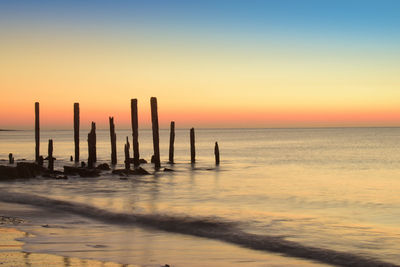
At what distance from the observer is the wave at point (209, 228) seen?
35.0 ft

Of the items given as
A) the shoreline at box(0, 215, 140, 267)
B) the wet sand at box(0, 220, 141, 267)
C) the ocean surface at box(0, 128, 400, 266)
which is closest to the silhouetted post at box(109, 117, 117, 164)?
the ocean surface at box(0, 128, 400, 266)

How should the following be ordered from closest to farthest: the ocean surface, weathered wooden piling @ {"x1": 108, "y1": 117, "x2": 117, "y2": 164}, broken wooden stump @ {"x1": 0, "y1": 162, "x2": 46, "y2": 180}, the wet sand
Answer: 1. the wet sand
2. the ocean surface
3. broken wooden stump @ {"x1": 0, "y1": 162, "x2": 46, "y2": 180}
4. weathered wooden piling @ {"x1": 108, "y1": 117, "x2": 117, "y2": 164}

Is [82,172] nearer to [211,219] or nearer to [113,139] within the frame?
[113,139]

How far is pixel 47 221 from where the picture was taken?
1387cm

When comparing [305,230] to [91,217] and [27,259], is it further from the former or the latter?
[27,259]

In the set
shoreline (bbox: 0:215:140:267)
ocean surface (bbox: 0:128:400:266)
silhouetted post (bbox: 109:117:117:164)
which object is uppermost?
silhouetted post (bbox: 109:117:117:164)

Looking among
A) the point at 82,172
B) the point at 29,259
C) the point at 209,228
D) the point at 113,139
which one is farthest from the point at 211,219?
the point at 113,139

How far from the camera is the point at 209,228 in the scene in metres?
14.1

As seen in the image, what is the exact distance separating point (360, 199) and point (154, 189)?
9306 millimetres

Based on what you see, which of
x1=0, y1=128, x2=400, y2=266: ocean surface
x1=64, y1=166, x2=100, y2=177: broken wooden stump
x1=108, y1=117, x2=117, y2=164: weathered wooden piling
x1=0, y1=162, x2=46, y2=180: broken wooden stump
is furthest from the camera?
x1=108, y1=117, x2=117, y2=164: weathered wooden piling

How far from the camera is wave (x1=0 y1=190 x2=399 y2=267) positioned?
10664 millimetres

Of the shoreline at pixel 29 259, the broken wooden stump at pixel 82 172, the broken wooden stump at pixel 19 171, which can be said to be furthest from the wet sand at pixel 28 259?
the broken wooden stump at pixel 82 172

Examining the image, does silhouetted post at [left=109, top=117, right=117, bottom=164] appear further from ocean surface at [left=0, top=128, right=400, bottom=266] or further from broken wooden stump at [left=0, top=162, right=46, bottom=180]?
broken wooden stump at [left=0, top=162, right=46, bottom=180]

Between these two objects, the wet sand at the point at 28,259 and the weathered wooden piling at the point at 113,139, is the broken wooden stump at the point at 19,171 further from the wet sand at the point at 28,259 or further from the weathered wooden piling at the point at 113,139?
the wet sand at the point at 28,259
